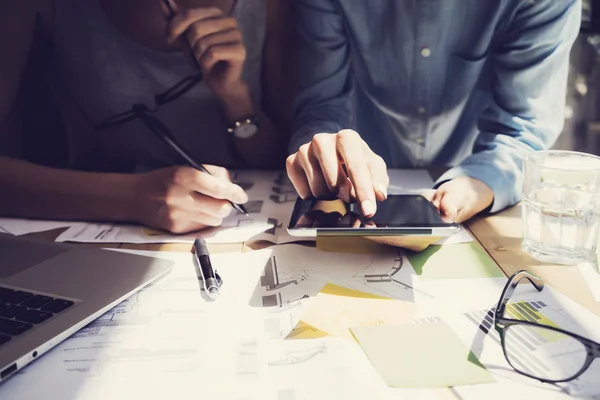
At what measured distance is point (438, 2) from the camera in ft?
3.14

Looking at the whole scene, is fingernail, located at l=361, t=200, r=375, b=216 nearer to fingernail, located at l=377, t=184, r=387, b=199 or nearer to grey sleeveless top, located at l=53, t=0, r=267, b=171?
fingernail, located at l=377, t=184, r=387, b=199

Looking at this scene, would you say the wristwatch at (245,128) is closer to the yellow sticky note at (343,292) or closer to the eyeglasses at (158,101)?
the eyeglasses at (158,101)

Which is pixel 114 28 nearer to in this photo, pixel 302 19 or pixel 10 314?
pixel 302 19

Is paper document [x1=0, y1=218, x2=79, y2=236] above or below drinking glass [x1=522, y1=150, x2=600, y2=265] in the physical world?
above

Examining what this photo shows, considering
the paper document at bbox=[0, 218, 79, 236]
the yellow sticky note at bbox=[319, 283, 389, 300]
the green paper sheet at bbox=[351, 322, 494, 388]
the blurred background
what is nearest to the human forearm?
the paper document at bbox=[0, 218, 79, 236]

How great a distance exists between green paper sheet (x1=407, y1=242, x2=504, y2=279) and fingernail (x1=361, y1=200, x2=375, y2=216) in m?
0.08

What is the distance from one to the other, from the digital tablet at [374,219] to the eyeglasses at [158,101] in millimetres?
394

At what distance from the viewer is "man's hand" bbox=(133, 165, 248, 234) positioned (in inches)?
30.2

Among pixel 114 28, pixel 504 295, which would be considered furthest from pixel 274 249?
pixel 114 28

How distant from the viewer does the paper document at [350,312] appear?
53 centimetres

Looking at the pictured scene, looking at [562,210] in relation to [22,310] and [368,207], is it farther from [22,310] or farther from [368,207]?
[22,310]

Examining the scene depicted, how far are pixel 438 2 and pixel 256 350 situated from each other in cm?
73

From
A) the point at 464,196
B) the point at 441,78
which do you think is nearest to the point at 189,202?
the point at 464,196

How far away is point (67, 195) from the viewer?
84 centimetres
